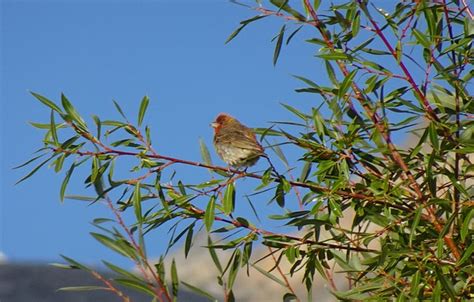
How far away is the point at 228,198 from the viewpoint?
11.9 feet

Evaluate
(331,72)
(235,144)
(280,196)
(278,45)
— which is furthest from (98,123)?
(235,144)

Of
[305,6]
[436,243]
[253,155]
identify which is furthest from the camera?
[253,155]

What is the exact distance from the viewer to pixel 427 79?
3.69 m

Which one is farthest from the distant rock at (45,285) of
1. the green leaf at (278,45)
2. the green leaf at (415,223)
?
the green leaf at (415,223)

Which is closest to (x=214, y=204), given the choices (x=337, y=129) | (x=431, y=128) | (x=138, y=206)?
(x=138, y=206)

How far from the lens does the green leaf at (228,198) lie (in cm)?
364

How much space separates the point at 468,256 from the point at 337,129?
0.79 m

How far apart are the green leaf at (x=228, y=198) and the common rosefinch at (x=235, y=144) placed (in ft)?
1.83

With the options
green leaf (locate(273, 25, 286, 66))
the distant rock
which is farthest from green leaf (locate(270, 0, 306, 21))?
the distant rock

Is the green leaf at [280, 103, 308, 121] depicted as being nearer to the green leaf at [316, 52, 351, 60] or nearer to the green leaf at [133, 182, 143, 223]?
the green leaf at [316, 52, 351, 60]

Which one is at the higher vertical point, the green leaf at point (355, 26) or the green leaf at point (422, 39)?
the green leaf at point (355, 26)

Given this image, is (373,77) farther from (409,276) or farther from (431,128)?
(409,276)

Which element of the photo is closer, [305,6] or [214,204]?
[214,204]

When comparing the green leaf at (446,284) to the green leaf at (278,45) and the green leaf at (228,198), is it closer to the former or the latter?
the green leaf at (228,198)
